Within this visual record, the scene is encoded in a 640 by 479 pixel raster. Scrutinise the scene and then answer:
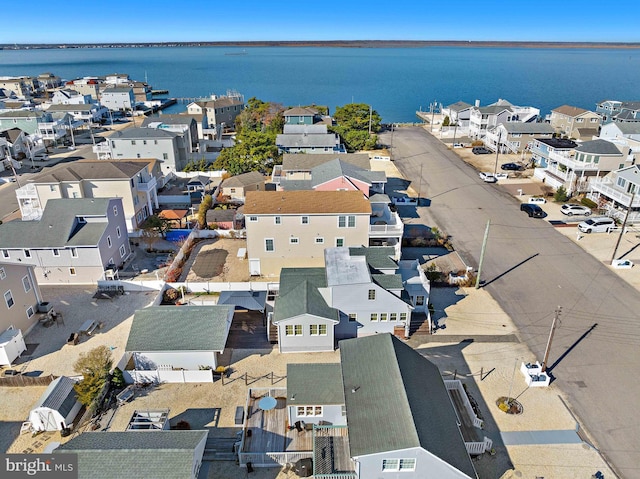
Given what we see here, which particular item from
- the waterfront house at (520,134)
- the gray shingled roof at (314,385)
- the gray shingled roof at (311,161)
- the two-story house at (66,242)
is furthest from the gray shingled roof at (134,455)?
the waterfront house at (520,134)

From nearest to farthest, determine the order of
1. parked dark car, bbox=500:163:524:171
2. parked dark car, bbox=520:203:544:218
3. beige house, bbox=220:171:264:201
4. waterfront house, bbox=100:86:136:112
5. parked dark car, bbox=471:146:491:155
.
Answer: parked dark car, bbox=520:203:544:218 < beige house, bbox=220:171:264:201 < parked dark car, bbox=500:163:524:171 < parked dark car, bbox=471:146:491:155 < waterfront house, bbox=100:86:136:112

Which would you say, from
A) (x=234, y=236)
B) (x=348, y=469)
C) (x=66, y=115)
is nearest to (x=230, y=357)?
(x=348, y=469)

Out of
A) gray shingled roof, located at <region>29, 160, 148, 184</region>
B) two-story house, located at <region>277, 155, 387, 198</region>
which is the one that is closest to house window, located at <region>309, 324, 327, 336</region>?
two-story house, located at <region>277, 155, 387, 198</region>

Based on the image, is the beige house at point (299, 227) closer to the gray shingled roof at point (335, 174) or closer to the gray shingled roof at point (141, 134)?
the gray shingled roof at point (335, 174)

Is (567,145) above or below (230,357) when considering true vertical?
above

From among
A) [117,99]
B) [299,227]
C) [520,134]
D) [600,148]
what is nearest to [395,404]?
[299,227]

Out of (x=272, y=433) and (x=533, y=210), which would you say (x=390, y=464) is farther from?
(x=533, y=210)

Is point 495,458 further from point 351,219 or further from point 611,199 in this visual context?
point 611,199

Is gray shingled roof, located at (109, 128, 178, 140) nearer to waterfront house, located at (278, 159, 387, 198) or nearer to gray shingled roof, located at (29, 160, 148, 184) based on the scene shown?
gray shingled roof, located at (29, 160, 148, 184)

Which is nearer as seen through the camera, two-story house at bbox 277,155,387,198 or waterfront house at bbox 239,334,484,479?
waterfront house at bbox 239,334,484,479
